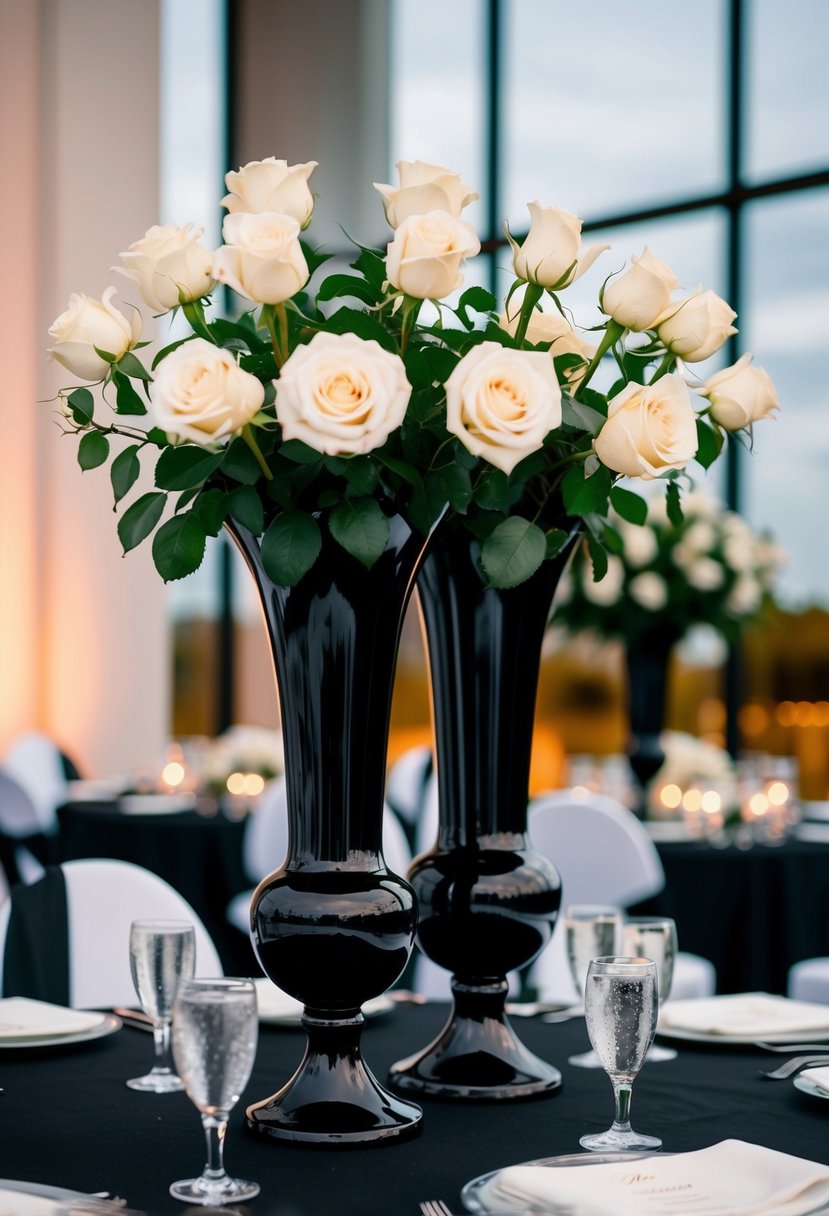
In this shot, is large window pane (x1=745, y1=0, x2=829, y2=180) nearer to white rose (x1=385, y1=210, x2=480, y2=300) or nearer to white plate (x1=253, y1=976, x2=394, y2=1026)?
white plate (x1=253, y1=976, x2=394, y2=1026)

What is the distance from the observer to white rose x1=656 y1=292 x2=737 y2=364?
1468mm

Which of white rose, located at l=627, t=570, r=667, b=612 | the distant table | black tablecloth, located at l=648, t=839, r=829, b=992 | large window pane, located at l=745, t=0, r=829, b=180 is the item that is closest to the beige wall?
the distant table

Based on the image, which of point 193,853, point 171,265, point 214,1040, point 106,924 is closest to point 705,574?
point 193,853

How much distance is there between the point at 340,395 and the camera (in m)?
1.25

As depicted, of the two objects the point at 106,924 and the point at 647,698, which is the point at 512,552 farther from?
the point at 647,698

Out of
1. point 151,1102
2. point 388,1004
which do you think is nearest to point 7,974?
point 388,1004

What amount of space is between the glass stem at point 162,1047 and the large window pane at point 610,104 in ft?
20.0

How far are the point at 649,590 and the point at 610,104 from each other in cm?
354

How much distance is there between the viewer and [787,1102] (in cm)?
151

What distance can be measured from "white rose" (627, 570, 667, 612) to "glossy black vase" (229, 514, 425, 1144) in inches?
139

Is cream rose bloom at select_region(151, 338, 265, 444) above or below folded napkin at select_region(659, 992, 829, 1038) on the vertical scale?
above

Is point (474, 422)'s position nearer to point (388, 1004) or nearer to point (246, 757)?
point (388, 1004)

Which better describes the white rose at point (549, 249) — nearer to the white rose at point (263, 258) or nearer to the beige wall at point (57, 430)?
the white rose at point (263, 258)

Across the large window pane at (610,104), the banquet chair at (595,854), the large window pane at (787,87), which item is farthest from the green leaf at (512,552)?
the large window pane at (610,104)
